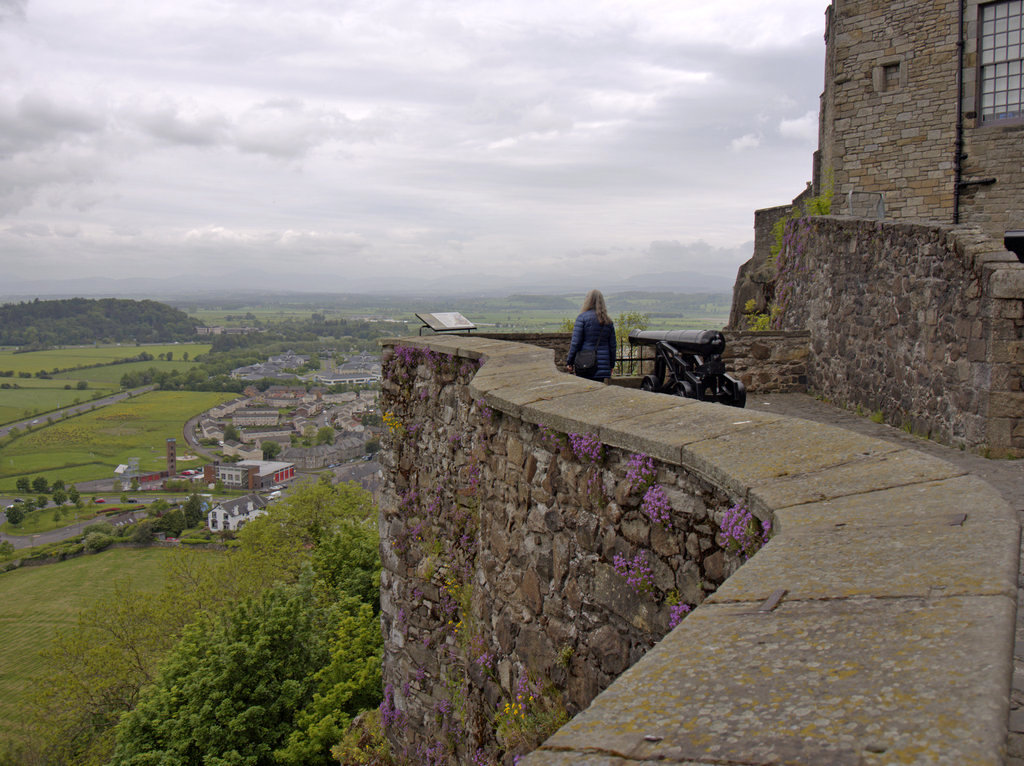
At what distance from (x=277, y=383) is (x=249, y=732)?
92883 mm

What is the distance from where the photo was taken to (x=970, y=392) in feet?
24.0

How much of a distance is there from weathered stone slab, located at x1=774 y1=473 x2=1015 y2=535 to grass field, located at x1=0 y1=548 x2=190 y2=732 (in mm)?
32247

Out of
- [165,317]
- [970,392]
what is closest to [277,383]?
[165,317]

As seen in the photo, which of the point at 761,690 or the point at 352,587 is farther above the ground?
the point at 761,690

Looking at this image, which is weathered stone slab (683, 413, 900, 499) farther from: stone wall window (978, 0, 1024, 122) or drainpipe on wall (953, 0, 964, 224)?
stone wall window (978, 0, 1024, 122)

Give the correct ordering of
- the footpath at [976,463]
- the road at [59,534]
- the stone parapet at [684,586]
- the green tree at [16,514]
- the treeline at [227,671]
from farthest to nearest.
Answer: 1. the green tree at [16,514]
2. the road at [59,534]
3. the treeline at [227,671]
4. the footpath at [976,463]
5. the stone parapet at [684,586]

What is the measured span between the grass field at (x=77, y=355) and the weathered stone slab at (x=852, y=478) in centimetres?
13251

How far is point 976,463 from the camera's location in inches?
266

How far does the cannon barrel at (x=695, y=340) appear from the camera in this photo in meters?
7.16

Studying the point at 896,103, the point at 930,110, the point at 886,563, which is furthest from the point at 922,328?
the point at 896,103

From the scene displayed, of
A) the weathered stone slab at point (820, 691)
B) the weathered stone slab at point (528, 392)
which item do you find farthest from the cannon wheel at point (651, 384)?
the weathered stone slab at point (820, 691)

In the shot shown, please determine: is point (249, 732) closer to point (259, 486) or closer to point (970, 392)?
point (970, 392)

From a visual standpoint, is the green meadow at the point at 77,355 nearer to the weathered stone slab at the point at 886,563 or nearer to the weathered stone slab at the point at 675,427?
the weathered stone slab at the point at 675,427

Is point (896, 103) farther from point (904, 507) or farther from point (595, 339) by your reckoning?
point (904, 507)
